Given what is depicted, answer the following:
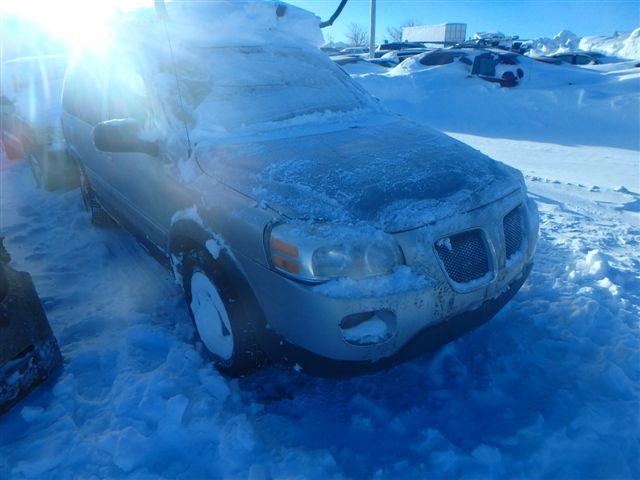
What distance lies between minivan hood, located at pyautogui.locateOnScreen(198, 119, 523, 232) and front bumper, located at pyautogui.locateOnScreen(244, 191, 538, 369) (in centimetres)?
11

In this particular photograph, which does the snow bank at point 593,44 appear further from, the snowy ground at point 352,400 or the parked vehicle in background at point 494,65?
the snowy ground at point 352,400

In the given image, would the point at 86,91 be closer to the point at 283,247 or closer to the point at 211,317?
the point at 211,317

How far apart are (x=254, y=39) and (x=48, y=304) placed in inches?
98.1

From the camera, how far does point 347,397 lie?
2.34 meters

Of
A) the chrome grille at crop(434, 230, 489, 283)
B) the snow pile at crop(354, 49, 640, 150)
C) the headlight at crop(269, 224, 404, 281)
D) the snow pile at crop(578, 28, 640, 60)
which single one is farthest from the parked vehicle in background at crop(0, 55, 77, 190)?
the snow pile at crop(578, 28, 640, 60)

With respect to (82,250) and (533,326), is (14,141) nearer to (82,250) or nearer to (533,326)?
(82,250)

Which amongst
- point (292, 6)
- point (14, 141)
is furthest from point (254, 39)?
point (14, 141)

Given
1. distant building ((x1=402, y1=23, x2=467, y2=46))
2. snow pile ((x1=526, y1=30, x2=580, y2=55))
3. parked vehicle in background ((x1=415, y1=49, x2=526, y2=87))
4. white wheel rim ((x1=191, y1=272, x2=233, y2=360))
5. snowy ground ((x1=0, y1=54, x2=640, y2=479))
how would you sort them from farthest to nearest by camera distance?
distant building ((x1=402, y1=23, x2=467, y2=46)) → snow pile ((x1=526, y1=30, x2=580, y2=55)) → parked vehicle in background ((x1=415, y1=49, x2=526, y2=87)) → white wheel rim ((x1=191, y1=272, x2=233, y2=360)) → snowy ground ((x1=0, y1=54, x2=640, y2=479))

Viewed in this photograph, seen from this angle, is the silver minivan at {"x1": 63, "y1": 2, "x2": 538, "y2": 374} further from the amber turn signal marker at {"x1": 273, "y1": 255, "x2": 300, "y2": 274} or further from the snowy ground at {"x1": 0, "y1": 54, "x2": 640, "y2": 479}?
the snowy ground at {"x1": 0, "y1": 54, "x2": 640, "y2": 479}

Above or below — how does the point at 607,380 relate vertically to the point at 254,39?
below

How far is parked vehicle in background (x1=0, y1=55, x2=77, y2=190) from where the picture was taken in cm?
564

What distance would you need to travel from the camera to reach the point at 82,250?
4105 millimetres

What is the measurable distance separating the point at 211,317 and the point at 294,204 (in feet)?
2.89

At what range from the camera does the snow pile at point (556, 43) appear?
34781mm
